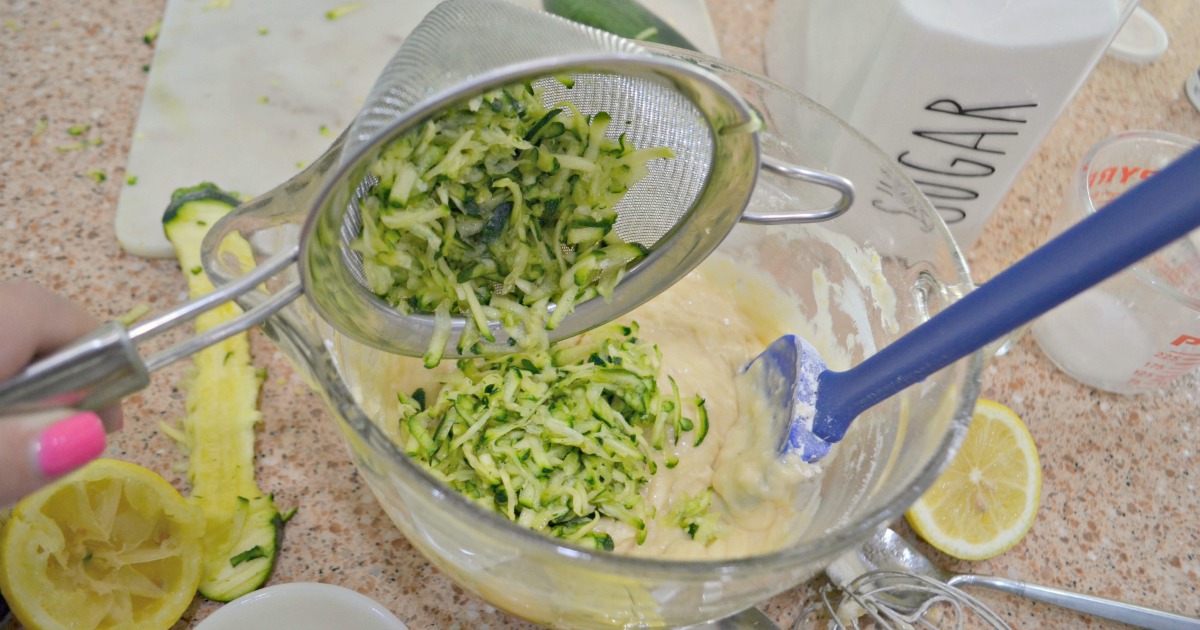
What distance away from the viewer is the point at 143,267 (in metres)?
1.58

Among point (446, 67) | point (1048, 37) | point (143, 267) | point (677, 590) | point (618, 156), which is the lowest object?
point (143, 267)

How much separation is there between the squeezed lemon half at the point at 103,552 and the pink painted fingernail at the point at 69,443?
0.38 metres

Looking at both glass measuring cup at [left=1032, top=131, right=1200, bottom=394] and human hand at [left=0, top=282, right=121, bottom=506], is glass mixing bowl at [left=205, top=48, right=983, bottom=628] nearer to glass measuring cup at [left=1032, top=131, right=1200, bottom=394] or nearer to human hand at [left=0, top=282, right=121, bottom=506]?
human hand at [left=0, top=282, right=121, bottom=506]

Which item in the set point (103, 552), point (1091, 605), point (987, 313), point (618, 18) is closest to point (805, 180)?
point (987, 313)

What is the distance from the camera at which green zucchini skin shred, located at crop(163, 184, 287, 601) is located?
1.22 m

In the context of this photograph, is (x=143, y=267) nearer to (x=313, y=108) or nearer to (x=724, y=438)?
(x=313, y=108)

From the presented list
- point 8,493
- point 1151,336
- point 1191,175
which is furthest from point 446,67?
point 1151,336

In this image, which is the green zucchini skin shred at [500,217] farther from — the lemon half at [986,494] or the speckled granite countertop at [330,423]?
the lemon half at [986,494]

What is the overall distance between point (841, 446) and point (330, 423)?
0.80 meters

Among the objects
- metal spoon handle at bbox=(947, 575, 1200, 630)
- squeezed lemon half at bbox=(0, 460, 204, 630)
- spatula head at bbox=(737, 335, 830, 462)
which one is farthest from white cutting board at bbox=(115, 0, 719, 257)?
metal spoon handle at bbox=(947, 575, 1200, 630)

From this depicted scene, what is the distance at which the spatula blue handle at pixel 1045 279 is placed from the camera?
0.78m

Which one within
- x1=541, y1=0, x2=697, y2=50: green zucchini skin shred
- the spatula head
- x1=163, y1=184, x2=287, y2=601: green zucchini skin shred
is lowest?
x1=163, y1=184, x2=287, y2=601: green zucchini skin shred

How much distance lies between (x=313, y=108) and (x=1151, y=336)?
1657mm

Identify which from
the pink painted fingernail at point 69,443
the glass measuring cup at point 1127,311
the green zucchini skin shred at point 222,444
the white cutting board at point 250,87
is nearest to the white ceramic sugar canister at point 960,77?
the glass measuring cup at point 1127,311
